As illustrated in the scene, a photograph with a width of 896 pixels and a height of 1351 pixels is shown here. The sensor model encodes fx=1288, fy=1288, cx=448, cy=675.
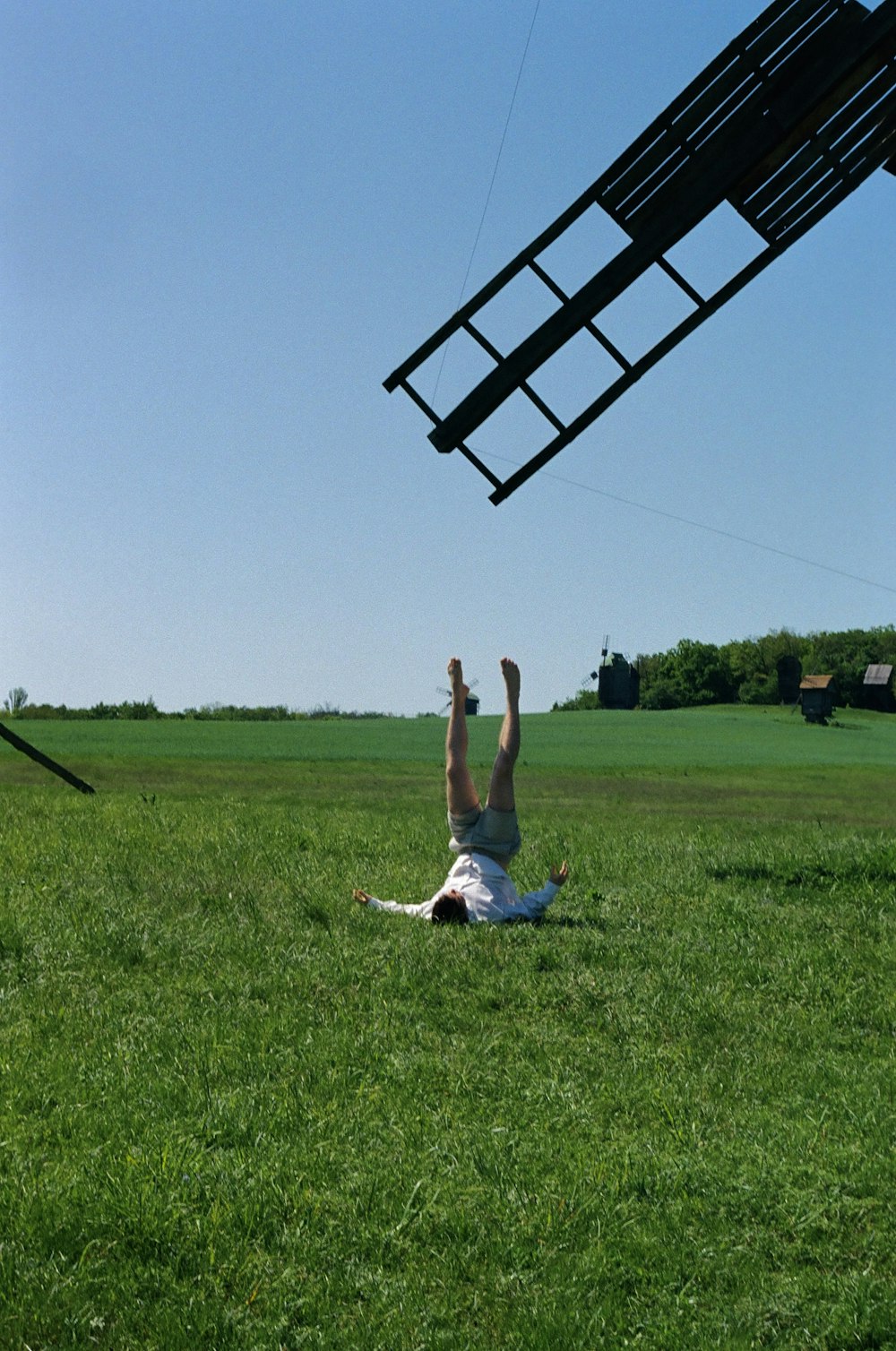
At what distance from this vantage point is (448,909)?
33.2 feet

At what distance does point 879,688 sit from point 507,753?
80.5m

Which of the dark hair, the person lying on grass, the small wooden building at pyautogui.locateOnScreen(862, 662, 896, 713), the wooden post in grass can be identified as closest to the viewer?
the dark hair

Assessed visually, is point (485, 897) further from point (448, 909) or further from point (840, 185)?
point (840, 185)

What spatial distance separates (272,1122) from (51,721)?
161 ft

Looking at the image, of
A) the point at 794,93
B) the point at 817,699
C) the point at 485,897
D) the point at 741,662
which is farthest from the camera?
the point at 741,662

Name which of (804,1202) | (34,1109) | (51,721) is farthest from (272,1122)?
(51,721)

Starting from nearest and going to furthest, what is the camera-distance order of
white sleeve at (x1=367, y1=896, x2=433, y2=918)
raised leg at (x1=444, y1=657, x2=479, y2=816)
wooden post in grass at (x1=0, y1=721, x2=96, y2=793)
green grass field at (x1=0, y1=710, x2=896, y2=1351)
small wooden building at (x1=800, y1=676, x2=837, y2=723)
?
green grass field at (x1=0, y1=710, x2=896, y2=1351) → white sleeve at (x1=367, y1=896, x2=433, y2=918) → raised leg at (x1=444, y1=657, x2=479, y2=816) → wooden post in grass at (x1=0, y1=721, x2=96, y2=793) → small wooden building at (x1=800, y1=676, x2=837, y2=723)

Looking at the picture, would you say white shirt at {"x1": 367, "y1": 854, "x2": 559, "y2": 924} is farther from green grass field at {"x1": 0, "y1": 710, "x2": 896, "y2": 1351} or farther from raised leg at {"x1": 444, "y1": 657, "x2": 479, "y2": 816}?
raised leg at {"x1": 444, "y1": 657, "x2": 479, "y2": 816}

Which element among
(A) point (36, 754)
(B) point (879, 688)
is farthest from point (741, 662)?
(A) point (36, 754)

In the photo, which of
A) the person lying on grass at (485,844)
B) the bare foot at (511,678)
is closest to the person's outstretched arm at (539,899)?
the person lying on grass at (485,844)

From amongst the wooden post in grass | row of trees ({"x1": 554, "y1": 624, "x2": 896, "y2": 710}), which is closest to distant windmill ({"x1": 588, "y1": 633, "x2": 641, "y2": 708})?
row of trees ({"x1": 554, "y1": 624, "x2": 896, "y2": 710})

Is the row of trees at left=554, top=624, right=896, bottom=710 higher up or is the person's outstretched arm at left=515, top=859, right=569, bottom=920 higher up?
the row of trees at left=554, top=624, right=896, bottom=710

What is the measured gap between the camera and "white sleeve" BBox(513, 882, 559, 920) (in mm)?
10562

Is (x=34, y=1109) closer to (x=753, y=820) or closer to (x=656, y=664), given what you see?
(x=753, y=820)
